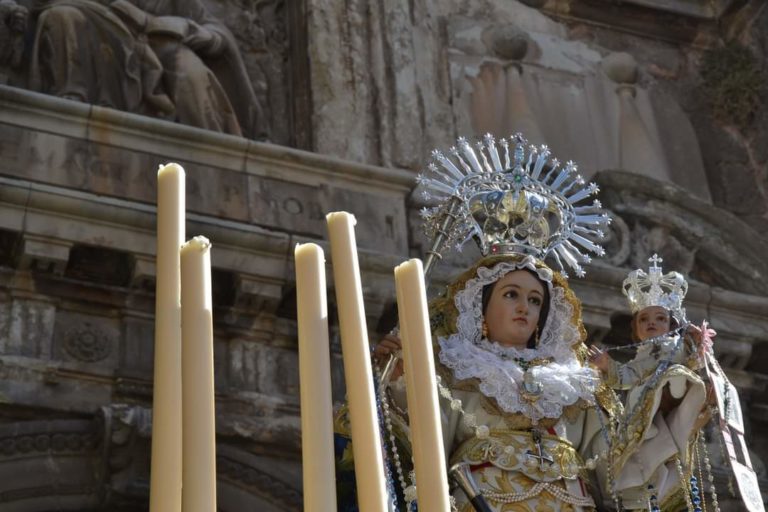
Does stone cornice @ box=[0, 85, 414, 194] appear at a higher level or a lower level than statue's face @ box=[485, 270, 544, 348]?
higher

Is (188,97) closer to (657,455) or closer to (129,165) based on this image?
(129,165)

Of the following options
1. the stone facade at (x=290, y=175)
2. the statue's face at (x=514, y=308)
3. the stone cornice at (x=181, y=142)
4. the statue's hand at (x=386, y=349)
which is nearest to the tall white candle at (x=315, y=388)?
the statue's hand at (x=386, y=349)

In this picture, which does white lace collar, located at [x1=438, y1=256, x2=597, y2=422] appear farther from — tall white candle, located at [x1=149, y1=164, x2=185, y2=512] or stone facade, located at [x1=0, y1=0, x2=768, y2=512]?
tall white candle, located at [x1=149, y1=164, x2=185, y2=512]

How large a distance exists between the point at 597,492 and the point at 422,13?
10.6 ft

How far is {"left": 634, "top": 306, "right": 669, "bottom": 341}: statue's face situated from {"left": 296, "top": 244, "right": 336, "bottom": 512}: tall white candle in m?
2.78

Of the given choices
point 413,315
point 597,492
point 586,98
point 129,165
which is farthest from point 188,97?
point 413,315

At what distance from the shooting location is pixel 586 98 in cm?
902

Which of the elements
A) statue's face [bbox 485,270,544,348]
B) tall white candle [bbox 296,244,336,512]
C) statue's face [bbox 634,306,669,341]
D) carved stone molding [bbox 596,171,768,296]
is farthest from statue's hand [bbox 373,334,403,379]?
carved stone molding [bbox 596,171,768,296]

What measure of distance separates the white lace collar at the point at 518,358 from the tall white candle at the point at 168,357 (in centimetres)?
251

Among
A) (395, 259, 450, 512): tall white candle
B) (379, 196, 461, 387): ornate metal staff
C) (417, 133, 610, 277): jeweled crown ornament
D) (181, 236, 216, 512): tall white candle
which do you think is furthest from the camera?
(417, 133, 610, 277): jeweled crown ornament

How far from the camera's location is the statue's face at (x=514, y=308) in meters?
6.39

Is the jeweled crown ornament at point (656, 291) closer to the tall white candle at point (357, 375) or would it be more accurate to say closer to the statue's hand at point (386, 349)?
the statue's hand at point (386, 349)

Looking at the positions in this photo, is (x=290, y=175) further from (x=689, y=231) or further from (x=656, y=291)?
(x=689, y=231)

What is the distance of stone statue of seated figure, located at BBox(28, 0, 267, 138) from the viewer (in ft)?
25.5
